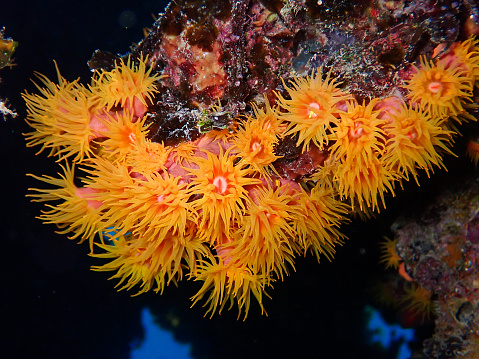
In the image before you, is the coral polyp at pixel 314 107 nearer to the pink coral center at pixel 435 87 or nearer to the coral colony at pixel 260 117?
the coral colony at pixel 260 117

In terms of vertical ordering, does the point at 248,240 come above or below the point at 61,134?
below

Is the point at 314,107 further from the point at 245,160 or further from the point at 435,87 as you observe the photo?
the point at 435,87

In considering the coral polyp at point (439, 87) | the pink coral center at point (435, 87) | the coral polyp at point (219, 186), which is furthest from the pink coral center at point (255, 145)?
the pink coral center at point (435, 87)

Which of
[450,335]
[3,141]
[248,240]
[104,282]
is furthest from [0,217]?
[450,335]

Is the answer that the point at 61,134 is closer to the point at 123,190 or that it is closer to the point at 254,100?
the point at 123,190

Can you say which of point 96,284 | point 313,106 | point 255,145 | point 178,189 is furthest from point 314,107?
point 96,284
